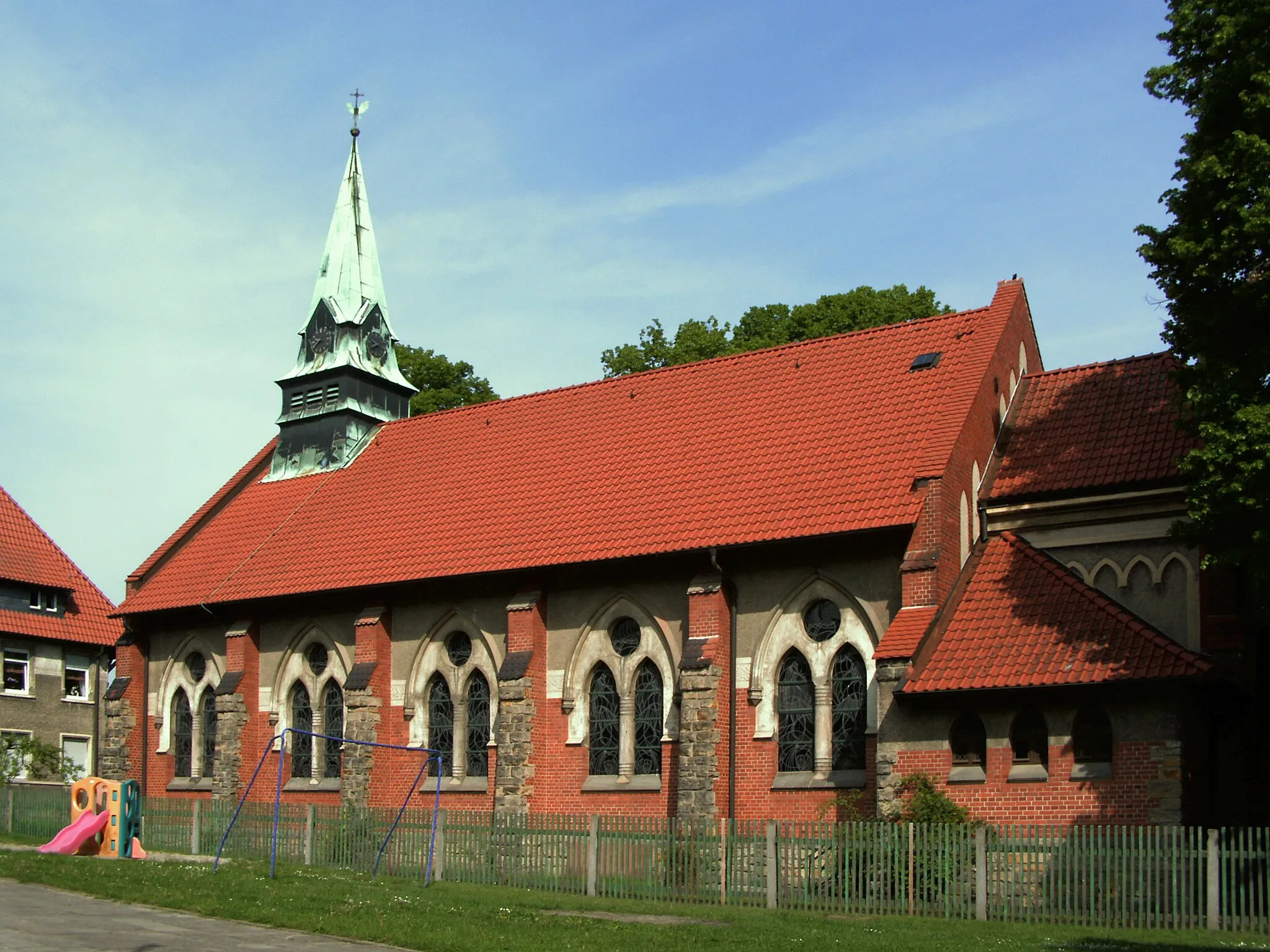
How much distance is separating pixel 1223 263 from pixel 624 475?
13438 mm

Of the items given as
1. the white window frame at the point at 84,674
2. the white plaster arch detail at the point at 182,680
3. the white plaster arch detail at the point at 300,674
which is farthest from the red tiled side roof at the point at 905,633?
the white window frame at the point at 84,674

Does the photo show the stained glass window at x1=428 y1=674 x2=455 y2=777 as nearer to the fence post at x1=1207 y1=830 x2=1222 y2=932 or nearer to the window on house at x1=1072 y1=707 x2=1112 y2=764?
the window on house at x1=1072 y1=707 x2=1112 y2=764

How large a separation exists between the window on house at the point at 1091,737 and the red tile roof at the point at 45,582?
30.0 m

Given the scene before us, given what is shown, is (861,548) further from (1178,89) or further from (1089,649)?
(1178,89)

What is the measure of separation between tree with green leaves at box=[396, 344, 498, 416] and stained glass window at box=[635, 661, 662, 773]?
21.8 metres

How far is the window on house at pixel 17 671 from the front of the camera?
134ft

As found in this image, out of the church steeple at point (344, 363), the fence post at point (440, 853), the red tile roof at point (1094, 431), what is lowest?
the fence post at point (440, 853)

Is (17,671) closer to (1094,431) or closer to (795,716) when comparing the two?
(795,716)

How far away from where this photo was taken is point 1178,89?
19953mm

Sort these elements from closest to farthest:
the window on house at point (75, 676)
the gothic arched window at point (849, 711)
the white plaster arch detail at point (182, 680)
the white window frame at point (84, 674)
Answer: the gothic arched window at point (849, 711)
the white plaster arch detail at point (182, 680)
the white window frame at point (84, 674)
the window on house at point (75, 676)

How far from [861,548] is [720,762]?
4.35 meters

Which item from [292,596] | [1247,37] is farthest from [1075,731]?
[292,596]

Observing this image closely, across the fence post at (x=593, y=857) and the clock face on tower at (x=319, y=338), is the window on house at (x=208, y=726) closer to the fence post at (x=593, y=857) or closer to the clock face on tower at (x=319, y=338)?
the clock face on tower at (x=319, y=338)

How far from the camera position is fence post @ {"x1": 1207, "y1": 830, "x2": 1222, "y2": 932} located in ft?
58.9
